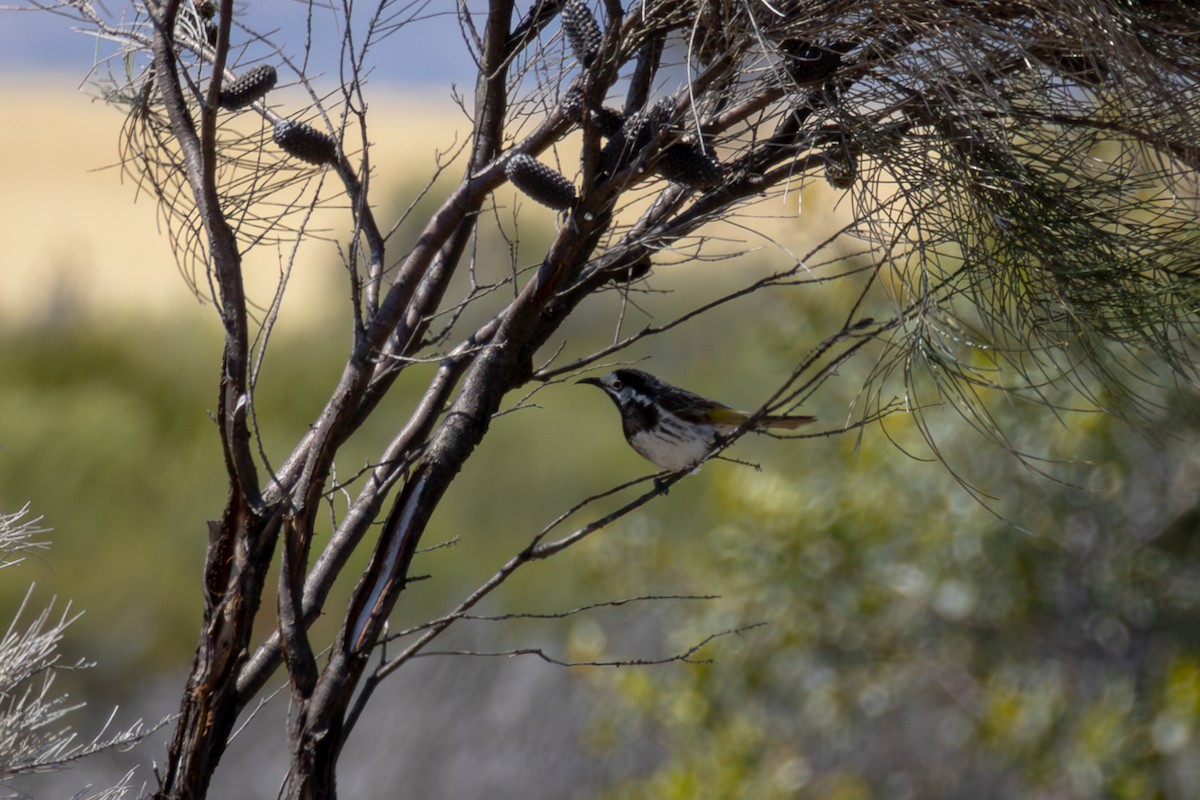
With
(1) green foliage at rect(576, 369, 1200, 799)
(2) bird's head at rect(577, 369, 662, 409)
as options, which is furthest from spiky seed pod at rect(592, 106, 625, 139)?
(1) green foliage at rect(576, 369, 1200, 799)

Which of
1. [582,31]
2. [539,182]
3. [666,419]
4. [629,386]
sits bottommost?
[539,182]

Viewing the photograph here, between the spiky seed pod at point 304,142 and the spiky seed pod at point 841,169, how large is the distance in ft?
2.33

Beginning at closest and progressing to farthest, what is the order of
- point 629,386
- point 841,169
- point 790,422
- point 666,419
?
1. point 841,169
2. point 790,422
3. point 666,419
4. point 629,386

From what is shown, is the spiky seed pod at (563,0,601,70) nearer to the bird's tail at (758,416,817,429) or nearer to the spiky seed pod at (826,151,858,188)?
the spiky seed pod at (826,151,858,188)

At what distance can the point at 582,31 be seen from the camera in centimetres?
166

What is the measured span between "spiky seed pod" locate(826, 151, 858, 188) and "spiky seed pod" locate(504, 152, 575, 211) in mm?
371

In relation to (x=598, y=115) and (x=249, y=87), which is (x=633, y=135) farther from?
(x=249, y=87)

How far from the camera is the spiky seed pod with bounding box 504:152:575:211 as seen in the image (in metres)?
1.55

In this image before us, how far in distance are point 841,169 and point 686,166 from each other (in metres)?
0.22

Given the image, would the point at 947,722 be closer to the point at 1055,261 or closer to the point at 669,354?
the point at 1055,261

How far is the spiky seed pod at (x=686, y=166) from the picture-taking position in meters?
1.59

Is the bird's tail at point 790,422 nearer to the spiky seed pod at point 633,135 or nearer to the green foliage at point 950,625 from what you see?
the spiky seed pod at point 633,135

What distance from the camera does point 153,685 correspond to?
27.7ft

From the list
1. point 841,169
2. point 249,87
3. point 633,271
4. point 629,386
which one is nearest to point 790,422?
point 629,386
